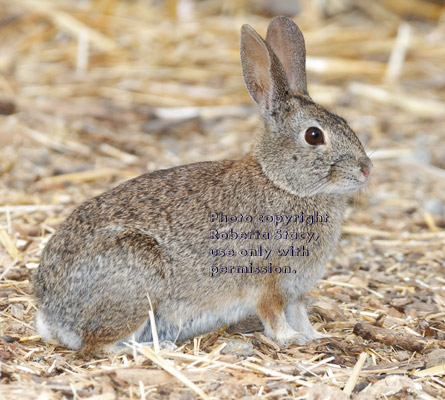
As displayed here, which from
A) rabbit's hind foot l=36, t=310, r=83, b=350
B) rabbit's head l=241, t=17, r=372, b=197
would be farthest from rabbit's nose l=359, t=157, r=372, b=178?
rabbit's hind foot l=36, t=310, r=83, b=350

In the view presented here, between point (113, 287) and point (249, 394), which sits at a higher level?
point (113, 287)

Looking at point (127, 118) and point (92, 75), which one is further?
point (92, 75)

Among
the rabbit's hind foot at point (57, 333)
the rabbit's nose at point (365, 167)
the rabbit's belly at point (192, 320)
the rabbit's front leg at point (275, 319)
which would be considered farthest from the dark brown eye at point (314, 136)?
the rabbit's hind foot at point (57, 333)

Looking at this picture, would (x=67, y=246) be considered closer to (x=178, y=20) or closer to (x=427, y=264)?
(x=427, y=264)

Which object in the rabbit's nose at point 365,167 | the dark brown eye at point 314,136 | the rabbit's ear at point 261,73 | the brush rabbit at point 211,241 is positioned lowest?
the brush rabbit at point 211,241

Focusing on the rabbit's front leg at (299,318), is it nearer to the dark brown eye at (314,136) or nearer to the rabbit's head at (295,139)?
the rabbit's head at (295,139)

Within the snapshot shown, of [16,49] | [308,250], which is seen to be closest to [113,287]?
[308,250]
